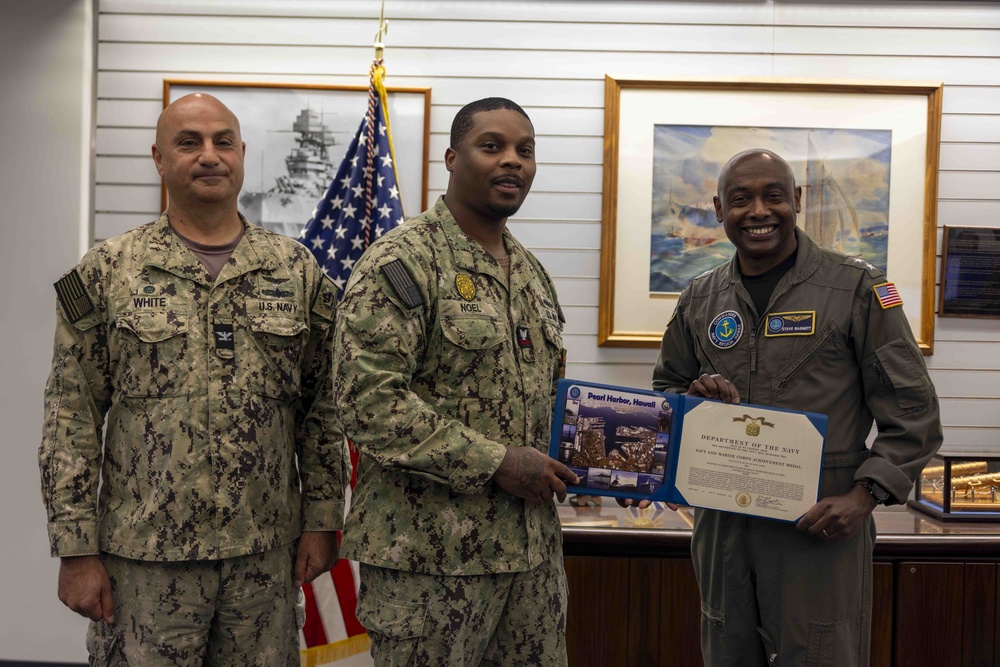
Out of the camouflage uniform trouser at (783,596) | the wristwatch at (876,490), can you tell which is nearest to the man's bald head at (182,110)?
the camouflage uniform trouser at (783,596)

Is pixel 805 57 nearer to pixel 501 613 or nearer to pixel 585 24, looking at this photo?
pixel 585 24

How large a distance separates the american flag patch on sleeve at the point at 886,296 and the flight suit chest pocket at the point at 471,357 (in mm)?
918

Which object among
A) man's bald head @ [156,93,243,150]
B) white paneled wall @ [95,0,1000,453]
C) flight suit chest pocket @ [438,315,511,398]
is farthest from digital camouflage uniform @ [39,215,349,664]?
white paneled wall @ [95,0,1000,453]

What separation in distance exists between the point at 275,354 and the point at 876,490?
4.54 feet

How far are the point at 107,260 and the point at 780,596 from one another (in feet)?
5.58

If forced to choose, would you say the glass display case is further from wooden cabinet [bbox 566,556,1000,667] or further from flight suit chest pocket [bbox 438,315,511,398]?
flight suit chest pocket [bbox 438,315,511,398]

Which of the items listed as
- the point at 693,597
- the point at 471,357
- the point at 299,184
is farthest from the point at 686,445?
the point at 299,184

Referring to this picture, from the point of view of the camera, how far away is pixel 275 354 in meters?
1.80

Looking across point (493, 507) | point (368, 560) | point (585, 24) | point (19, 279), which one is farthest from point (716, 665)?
point (19, 279)

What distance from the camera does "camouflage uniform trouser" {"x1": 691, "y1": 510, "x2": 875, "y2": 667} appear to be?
1.87 meters

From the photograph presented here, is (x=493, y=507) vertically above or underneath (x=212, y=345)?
underneath

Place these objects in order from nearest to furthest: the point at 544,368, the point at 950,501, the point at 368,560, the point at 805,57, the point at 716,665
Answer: the point at 368,560
the point at 544,368
the point at 716,665
the point at 950,501
the point at 805,57

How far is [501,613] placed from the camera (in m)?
1.75

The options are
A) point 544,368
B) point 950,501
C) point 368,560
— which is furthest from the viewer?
point 950,501
